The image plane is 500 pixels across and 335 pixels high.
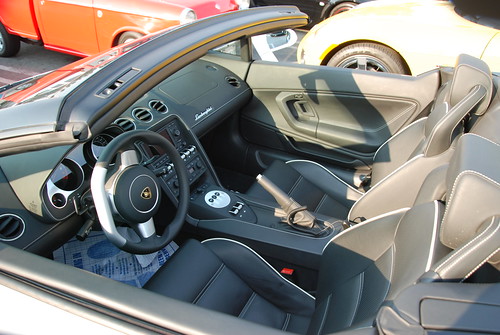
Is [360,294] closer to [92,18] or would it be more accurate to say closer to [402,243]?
[402,243]

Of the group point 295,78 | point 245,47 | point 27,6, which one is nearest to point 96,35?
point 27,6

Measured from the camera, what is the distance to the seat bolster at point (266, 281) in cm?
182

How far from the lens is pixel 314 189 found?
258 centimetres

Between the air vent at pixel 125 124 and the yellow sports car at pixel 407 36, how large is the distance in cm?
242

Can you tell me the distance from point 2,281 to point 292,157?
2.18 meters

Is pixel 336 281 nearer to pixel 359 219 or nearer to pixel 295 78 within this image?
pixel 359 219

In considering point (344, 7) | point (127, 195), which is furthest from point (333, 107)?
point (344, 7)

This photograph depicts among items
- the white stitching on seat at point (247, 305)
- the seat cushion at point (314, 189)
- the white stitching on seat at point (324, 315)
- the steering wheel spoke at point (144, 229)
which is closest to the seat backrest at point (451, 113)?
the seat cushion at point (314, 189)

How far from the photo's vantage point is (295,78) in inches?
113

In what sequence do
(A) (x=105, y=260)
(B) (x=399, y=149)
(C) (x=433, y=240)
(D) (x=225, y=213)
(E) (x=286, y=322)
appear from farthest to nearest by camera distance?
1. (B) (x=399, y=149)
2. (D) (x=225, y=213)
3. (A) (x=105, y=260)
4. (E) (x=286, y=322)
5. (C) (x=433, y=240)

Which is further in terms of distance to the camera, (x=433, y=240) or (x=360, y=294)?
(x=360, y=294)

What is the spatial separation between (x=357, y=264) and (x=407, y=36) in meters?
2.78

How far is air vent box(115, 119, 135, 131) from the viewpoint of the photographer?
2176mm

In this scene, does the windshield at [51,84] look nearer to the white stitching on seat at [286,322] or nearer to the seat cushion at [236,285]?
the seat cushion at [236,285]
